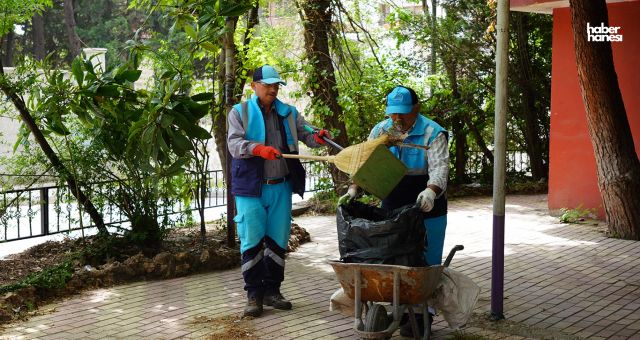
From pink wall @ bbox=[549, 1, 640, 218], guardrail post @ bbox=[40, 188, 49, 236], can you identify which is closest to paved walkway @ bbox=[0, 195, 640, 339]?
pink wall @ bbox=[549, 1, 640, 218]

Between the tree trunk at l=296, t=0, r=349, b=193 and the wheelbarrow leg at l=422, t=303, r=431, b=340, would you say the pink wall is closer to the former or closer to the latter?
the tree trunk at l=296, t=0, r=349, b=193

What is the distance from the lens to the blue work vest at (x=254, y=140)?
656 cm

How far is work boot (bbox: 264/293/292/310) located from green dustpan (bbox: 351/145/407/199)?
5.38 ft

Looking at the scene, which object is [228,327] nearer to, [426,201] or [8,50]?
[426,201]

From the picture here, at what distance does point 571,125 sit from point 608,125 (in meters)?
2.06

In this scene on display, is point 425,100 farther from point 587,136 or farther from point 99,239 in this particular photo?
point 99,239

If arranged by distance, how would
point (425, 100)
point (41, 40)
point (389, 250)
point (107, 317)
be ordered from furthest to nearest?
1. point (41, 40)
2. point (425, 100)
3. point (107, 317)
4. point (389, 250)

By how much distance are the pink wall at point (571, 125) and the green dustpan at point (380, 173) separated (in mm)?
6861

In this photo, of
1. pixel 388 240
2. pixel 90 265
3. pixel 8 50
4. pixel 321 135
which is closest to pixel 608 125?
pixel 321 135

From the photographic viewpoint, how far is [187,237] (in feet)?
31.6

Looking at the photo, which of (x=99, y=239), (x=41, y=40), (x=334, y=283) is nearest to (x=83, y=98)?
(x=99, y=239)

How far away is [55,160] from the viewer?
8.56m

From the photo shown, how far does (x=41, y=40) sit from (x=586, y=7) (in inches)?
1149

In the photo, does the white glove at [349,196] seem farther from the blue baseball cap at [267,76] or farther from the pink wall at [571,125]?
the pink wall at [571,125]
